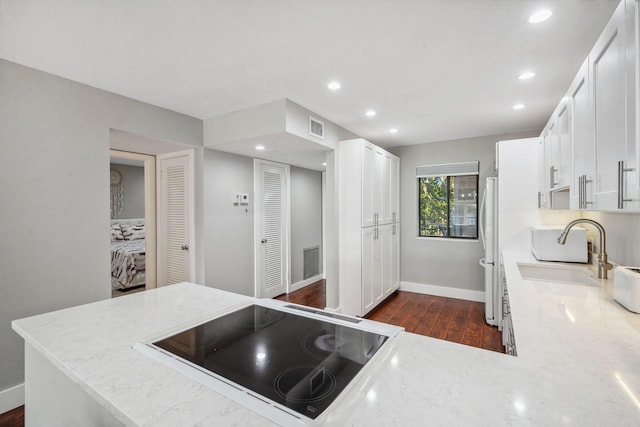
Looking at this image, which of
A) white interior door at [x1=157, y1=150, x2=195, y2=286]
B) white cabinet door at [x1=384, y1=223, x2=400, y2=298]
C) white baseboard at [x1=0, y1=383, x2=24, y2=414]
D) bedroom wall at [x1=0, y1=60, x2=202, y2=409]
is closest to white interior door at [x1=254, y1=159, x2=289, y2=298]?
white interior door at [x1=157, y1=150, x2=195, y2=286]

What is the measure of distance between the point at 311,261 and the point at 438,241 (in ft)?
7.21

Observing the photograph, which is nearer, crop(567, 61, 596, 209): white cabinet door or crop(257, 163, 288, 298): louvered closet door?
crop(567, 61, 596, 209): white cabinet door

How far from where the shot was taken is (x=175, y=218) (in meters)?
3.80

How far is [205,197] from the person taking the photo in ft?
11.3

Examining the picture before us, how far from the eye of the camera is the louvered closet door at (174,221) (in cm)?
365

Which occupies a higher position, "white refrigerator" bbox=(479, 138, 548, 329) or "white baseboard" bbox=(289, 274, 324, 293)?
"white refrigerator" bbox=(479, 138, 548, 329)

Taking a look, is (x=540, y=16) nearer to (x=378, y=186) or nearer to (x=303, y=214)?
(x=378, y=186)

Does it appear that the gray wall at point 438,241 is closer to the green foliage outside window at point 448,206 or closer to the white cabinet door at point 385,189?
the green foliage outside window at point 448,206

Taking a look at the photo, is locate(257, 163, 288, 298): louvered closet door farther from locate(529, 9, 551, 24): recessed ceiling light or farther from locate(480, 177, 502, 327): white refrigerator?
locate(529, 9, 551, 24): recessed ceiling light

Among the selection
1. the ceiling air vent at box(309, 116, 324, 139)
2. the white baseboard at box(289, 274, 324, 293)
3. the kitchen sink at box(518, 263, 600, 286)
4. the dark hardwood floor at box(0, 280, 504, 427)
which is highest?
the ceiling air vent at box(309, 116, 324, 139)

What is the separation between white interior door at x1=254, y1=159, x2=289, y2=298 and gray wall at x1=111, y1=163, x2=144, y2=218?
4.18m

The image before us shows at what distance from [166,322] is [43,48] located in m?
2.00

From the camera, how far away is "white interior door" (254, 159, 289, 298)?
4199 mm

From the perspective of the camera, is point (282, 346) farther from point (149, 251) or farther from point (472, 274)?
point (472, 274)
